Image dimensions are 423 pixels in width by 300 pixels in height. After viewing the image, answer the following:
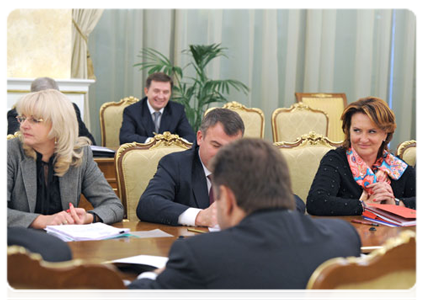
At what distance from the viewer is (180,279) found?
140cm

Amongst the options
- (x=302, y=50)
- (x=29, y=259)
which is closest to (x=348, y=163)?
(x=29, y=259)

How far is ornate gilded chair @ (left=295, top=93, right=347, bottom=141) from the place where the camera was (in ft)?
25.0

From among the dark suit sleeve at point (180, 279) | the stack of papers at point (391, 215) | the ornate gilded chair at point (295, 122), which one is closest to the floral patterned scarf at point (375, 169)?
the stack of papers at point (391, 215)

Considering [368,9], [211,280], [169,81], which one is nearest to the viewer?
[211,280]

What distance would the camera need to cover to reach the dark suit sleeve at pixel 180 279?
138 cm

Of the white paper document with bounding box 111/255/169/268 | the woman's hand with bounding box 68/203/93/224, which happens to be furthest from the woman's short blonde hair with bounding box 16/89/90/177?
the white paper document with bounding box 111/255/169/268

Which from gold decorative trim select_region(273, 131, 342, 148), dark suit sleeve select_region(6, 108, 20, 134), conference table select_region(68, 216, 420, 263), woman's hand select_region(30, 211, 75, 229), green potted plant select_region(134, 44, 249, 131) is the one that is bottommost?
conference table select_region(68, 216, 420, 263)

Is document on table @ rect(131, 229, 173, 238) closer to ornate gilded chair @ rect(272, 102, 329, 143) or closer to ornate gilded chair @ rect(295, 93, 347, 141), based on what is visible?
ornate gilded chair @ rect(272, 102, 329, 143)

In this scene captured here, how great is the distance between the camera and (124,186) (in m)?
3.29

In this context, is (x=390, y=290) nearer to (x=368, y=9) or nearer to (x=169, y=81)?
(x=169, y=81)

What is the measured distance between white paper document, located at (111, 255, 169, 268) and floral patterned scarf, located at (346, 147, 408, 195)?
149 centimetres

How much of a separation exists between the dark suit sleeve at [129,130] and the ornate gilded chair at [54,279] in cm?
433

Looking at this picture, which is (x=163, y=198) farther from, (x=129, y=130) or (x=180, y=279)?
(x=129, y=130)

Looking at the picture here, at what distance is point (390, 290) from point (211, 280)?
417 mm
